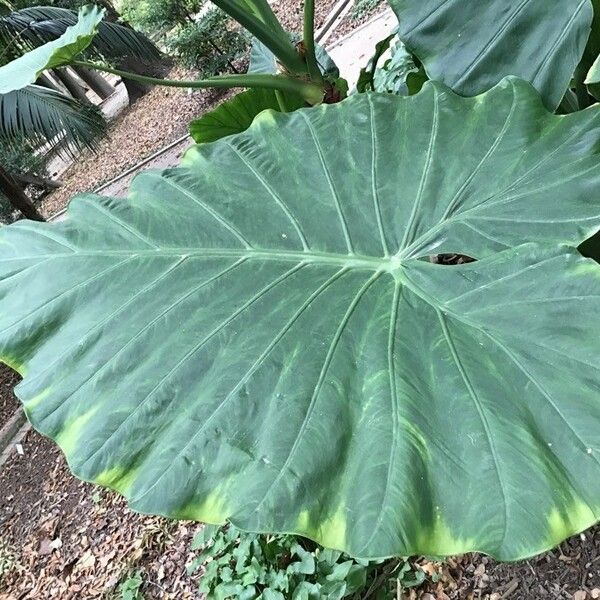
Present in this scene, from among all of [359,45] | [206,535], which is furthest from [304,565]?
[359,45]

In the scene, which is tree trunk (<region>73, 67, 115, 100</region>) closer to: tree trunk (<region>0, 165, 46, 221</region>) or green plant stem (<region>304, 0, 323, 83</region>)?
tree trunk (<region>0, 165, 46, 221</region>)

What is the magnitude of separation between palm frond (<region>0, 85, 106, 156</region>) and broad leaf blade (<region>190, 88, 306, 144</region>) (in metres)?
3.60

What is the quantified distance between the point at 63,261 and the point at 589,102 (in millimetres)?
1074

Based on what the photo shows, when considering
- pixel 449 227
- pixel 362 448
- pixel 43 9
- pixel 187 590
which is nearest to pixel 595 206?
pixel 449 227

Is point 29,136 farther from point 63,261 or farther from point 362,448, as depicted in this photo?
point 362,448

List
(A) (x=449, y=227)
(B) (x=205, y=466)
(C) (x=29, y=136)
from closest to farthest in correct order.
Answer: (B) (x=205, y=466), (A) (x=449, y=227), (C) (x=29, y=136)

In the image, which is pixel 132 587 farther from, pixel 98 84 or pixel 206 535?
pixel 98 84

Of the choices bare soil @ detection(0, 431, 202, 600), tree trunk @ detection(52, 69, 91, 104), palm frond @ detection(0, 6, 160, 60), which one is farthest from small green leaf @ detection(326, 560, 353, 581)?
tree trunk @ detection(52, 69, 91, 104)

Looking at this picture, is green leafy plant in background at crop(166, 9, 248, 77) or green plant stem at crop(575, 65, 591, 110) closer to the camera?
green plant stem at crop(575, 65, 591, 110)

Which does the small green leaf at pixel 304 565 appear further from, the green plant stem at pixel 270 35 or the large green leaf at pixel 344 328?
the green plant stem at pixel 270 35

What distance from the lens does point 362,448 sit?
0.73 metres

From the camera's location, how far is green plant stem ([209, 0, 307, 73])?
1.25 meters

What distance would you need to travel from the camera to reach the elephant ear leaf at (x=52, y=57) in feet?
3.72

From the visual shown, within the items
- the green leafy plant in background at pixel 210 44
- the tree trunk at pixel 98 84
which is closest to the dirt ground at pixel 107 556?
the green leafy plant in background at pixel 210 44
